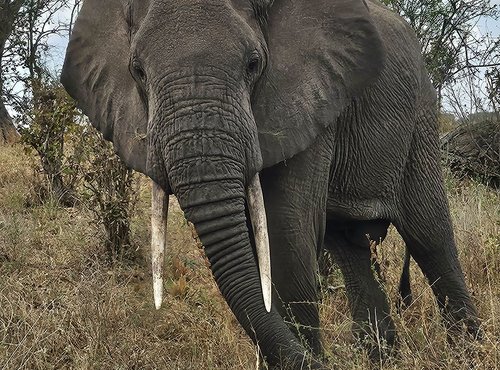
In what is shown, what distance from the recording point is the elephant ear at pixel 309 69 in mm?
3238

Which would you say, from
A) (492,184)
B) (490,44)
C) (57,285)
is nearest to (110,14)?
(57,285)

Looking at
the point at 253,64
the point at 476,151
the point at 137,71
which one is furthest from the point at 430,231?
the point at 476,151

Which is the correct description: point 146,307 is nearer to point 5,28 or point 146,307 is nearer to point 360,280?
point 360,280

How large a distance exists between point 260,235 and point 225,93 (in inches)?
20.7

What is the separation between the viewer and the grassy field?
12.1ft

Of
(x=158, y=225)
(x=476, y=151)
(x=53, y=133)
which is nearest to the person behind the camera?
(x=158, y=225)

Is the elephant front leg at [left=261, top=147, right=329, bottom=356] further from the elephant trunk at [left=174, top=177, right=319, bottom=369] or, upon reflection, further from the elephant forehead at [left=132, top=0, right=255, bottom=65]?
the elephant forehead at [left=132, top=0, right=255, bottom=65]

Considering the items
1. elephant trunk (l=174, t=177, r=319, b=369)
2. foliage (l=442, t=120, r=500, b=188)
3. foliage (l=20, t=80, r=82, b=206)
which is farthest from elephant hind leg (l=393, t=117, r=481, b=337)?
foliage (l=442, t=120, r=500, b=188)

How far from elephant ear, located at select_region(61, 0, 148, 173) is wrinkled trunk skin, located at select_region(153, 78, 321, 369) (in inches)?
13.3

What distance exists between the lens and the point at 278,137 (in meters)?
3.20

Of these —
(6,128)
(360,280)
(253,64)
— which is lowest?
(360,280)

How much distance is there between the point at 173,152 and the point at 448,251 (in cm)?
217

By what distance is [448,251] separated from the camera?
4422 millimetres

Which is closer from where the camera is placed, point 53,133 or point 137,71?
point 137,71
